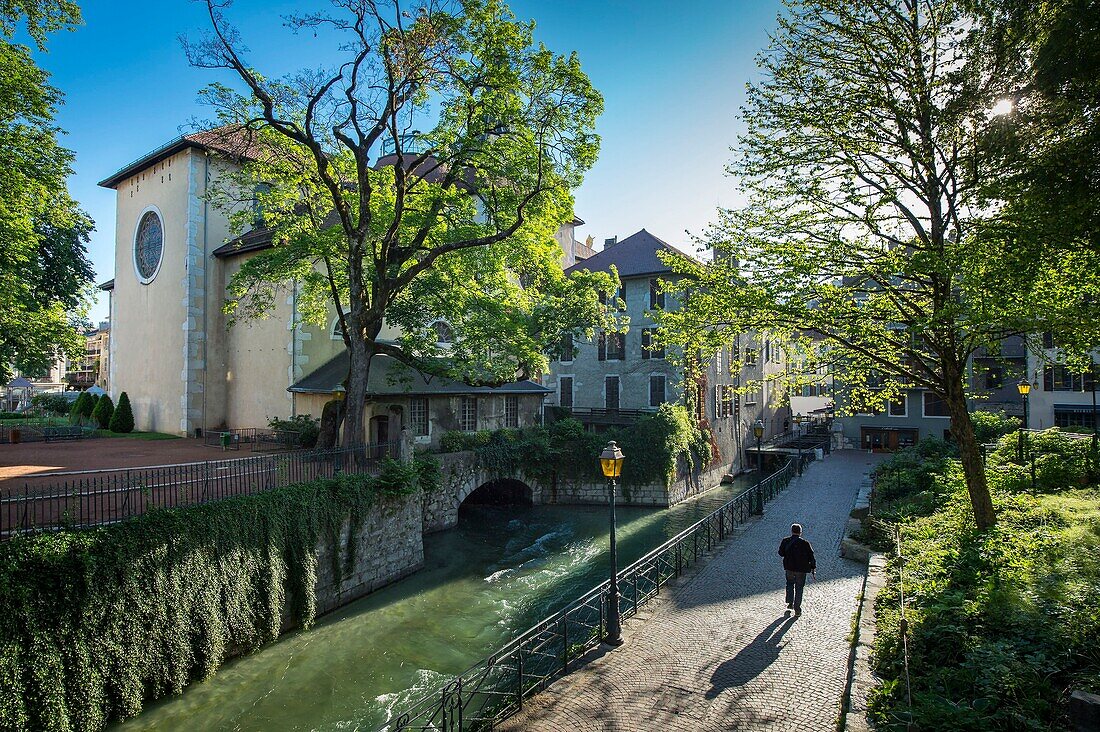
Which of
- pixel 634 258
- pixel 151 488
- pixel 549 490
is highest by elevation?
pixel 634 258

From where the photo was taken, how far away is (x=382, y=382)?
69.8 ft

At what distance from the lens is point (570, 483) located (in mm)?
26094

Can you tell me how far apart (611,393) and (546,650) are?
74.7ft

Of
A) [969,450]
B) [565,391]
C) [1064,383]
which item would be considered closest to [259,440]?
[565,391]

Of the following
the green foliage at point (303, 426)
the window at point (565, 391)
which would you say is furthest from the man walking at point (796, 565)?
the window at point (565, 391)

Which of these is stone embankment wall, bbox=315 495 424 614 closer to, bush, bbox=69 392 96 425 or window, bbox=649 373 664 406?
window, bbox=649 373 664 406

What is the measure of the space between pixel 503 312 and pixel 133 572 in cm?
1136

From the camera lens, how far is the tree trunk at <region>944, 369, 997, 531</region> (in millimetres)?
10625

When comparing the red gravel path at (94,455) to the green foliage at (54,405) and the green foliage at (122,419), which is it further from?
the green foliage at (54,405)

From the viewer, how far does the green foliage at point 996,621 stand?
213 inches

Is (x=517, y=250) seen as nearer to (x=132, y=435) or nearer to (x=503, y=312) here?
(x=503, y=312)

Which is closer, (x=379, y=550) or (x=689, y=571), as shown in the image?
(x=689, y=571)

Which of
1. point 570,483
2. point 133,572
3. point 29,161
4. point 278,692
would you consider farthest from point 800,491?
point 29,161

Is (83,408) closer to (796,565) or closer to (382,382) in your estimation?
(382,382)
